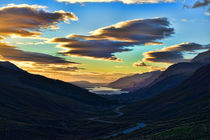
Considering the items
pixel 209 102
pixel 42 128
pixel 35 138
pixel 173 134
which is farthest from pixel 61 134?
pixel 209 102

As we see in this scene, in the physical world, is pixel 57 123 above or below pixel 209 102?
below

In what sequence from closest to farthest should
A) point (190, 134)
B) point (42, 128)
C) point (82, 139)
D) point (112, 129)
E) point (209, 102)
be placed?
point (190, 134)
point (82, 139)
point (42, 128)
point (112, 129)
point (209, 102)

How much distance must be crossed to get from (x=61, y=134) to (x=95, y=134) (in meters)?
21.5

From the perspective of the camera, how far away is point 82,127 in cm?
18225

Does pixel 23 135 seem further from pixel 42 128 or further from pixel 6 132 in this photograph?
pixel 42 128

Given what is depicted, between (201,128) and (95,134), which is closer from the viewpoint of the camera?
(201,128)

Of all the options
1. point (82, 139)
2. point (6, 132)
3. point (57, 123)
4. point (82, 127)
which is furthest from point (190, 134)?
point (57, 123)

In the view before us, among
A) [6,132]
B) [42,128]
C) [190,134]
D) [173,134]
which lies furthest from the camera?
[42,128]

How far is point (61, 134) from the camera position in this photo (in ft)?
514

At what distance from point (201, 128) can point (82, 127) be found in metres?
118

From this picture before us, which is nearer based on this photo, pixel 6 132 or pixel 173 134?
pixel 173 134

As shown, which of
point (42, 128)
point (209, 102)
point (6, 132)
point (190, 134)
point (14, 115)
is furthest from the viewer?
point (209, 102)

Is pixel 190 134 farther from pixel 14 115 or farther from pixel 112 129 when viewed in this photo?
pixel 14 115

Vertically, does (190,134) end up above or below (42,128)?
above
